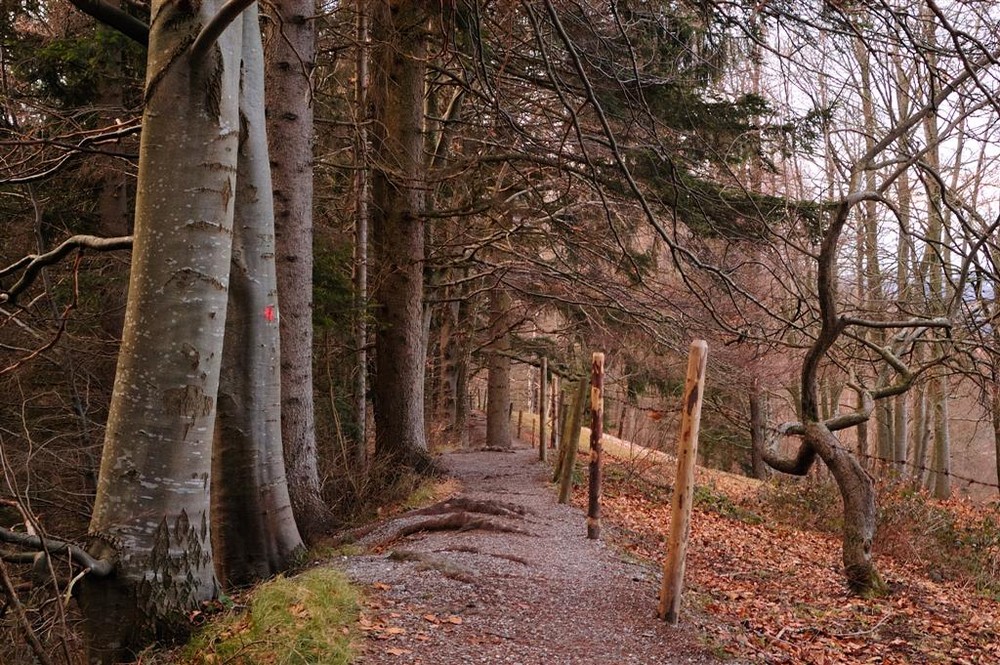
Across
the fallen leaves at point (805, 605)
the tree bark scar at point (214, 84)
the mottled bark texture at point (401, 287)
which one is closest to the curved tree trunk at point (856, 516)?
the fallen leaves at point (805, 605)

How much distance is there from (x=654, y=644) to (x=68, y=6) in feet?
30.2

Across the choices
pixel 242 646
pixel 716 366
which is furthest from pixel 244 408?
pixel 716 366

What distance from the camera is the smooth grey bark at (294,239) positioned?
768 centimetres

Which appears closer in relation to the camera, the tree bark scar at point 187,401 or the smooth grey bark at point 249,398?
the tree bark scar at point 187,401

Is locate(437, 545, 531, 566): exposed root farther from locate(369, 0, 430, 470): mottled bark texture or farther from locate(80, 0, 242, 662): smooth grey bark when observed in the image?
locate(369, 0, 430, 470): mottled bark texture

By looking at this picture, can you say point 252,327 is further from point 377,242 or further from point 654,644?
point 377,242

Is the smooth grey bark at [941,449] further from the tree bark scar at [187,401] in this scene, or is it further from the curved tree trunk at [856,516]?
the tree bark scar at [187,401]

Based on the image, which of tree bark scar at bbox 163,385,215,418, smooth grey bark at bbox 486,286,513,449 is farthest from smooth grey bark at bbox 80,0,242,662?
smooth grey bark at bbox 486,286,513,449

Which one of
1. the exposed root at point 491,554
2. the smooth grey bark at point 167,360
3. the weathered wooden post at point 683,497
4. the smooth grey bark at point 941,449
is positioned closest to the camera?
the smooth grey bark at point 167,360

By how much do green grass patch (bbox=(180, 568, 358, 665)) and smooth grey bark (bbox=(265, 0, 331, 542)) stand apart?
327 cm

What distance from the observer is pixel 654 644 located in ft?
16.6

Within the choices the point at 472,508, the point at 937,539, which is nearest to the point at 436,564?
the point at 472,508

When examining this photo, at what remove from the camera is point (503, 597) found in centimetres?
546

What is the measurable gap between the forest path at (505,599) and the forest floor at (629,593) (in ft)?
0.05
